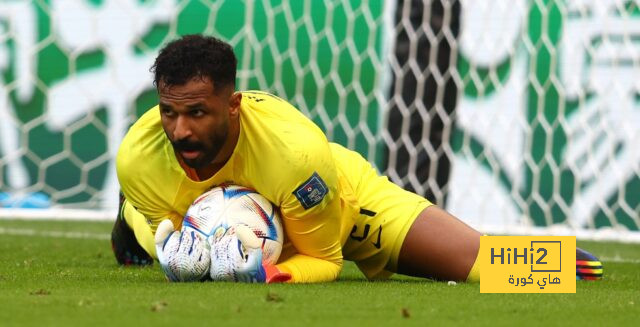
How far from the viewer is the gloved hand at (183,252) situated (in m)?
3.39

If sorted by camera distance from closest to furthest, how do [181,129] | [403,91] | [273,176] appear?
[181,129] → [273,176] → [403,91]

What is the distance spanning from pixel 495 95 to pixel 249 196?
3.23m

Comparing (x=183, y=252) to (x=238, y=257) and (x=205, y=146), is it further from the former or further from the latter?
(x=205, y=146)

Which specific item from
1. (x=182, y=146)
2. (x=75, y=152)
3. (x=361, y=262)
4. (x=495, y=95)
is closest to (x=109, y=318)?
(x=182, y=146)

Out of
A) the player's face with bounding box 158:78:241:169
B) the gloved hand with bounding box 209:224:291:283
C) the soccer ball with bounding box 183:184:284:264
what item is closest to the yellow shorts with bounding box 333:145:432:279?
the soccer ball with bounding box 183:184:284:264

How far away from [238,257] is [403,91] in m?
3.44

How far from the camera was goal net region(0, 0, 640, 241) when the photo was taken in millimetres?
6441

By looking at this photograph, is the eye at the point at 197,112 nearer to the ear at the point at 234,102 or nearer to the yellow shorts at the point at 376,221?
the ear at the point at 234,102

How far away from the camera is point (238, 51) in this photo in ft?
23.0

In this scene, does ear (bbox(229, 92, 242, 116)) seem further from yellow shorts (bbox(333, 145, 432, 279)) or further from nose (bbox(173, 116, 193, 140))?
yellow shorts (bbox(333, 145, 432, 279))

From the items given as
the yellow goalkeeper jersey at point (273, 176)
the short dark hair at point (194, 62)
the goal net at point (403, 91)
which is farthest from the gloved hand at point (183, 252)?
the goal net at point (403, 91)

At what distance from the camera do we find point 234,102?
11.1 feet

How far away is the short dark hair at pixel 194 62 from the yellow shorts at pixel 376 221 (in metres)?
0.70

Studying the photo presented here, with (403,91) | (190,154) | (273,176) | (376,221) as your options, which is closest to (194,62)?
(190,154)
